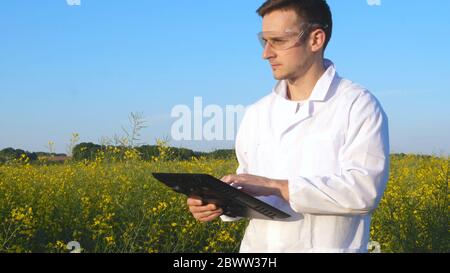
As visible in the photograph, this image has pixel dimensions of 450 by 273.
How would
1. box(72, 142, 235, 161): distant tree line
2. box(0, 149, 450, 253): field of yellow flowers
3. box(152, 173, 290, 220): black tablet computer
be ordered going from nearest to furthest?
box(152, 173, 290, 220): black tablet computer
box(0, 149, 450, 253): field of yellow flowers
box(72, 142, 235, 161): distant tree line

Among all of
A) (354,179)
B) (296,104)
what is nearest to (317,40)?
(296,104)

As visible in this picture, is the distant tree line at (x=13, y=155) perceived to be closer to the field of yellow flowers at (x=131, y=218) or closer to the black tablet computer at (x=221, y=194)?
the field of yellow flowers at (x=131, y=218)

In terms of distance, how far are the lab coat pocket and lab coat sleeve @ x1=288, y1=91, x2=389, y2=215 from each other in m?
0.03

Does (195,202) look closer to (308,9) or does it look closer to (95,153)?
(308,9)

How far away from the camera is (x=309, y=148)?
1.99 meters

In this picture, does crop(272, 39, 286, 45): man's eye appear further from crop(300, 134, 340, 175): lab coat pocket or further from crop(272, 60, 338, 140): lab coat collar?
crop(300, 134, 340, 175): lab coat pocket

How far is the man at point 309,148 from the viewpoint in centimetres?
190

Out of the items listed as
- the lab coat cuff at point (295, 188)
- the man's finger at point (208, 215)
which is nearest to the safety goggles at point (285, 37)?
the lab coat cuff at point (295, 188)

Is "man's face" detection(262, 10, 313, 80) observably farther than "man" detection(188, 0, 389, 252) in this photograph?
Yes

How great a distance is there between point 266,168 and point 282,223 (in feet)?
0.60

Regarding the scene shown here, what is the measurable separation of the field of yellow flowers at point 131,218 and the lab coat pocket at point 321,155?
2627mm

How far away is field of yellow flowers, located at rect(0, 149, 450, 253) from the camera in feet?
15.2

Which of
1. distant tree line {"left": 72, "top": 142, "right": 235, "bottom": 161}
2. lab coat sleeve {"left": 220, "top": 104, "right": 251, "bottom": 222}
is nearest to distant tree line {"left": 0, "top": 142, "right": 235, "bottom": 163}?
distant tree line {"left": 72, "top": 142, "right": 235, "bottom": 161}
